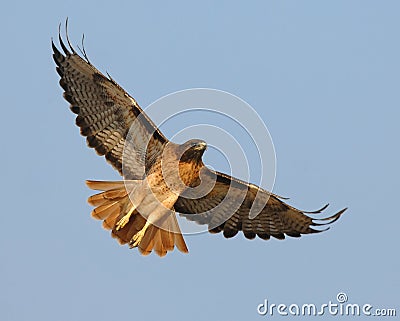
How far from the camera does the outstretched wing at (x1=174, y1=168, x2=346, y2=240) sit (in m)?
17.0

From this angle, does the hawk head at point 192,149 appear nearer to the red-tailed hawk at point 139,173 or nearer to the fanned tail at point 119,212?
the red-tailed hawk at point 139,173

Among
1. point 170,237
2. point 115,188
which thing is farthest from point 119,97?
point 170,237

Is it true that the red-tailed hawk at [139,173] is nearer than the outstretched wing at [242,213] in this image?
Yes

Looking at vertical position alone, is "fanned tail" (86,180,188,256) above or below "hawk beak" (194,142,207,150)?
below

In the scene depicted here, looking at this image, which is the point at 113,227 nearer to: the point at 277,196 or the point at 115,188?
the point at 115,188

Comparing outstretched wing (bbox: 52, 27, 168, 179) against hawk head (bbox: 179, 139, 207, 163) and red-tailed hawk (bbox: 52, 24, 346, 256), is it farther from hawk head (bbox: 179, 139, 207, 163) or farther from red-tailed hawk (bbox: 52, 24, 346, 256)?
hawk head (bbox: 179, 139, 207, 163)

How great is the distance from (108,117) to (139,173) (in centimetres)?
114

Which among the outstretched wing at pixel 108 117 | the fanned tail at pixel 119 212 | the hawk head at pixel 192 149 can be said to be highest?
the outstretched wing at pixel 108 117

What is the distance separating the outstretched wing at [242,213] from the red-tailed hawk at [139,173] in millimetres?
23

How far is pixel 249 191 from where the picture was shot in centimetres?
1689

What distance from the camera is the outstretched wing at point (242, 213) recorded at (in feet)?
55.9

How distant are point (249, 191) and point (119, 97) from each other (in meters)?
2.95

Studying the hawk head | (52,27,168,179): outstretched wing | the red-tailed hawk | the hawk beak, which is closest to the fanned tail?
the red-tailed hawk

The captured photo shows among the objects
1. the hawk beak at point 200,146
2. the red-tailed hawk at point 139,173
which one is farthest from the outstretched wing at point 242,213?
the hawk beak at point 200,146
